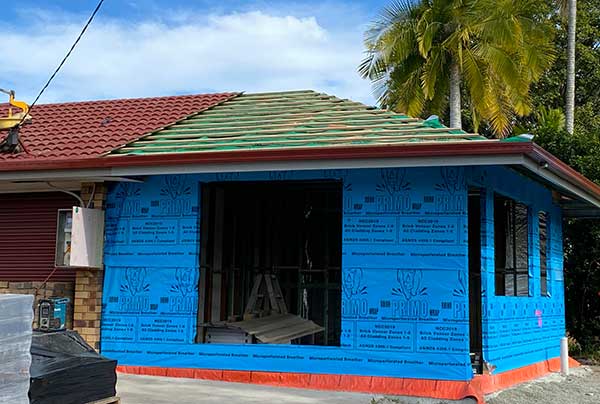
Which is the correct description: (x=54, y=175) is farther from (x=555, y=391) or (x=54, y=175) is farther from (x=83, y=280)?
(x=555, y=391)

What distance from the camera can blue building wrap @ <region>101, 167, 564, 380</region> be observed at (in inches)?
384

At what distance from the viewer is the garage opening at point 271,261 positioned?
12.9 m

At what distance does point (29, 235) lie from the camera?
40.9 ft

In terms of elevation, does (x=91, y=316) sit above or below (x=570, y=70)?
below

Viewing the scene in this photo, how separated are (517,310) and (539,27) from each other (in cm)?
1513

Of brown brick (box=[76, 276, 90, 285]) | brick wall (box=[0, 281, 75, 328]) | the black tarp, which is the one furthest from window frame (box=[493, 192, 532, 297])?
the black tarp

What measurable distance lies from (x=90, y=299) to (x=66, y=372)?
183 inches

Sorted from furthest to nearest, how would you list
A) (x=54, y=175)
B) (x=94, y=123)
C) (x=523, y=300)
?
(x=94, y=123), (x=523, y=300), (x=54, y=175)

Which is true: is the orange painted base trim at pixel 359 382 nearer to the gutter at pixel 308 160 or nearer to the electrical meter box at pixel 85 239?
the electrical meter box at pixel 85 239

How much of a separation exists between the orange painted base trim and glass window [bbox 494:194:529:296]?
6.93 feet

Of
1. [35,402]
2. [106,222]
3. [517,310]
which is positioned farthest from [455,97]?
[35,402]

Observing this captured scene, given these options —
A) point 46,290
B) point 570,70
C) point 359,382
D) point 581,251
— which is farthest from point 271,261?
point 570,70

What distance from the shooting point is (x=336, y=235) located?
15.7 m

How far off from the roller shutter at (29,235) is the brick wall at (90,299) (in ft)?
3.16
